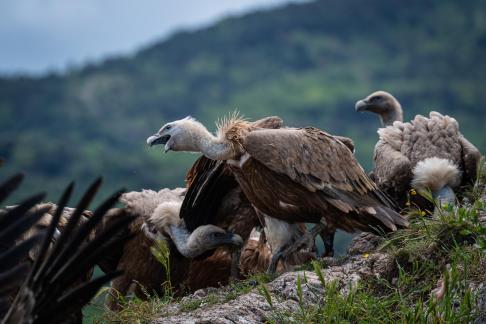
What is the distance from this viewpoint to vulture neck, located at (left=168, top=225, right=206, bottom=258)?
25.2ft

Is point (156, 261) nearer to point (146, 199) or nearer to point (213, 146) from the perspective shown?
point (146, 199)

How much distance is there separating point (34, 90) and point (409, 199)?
295 ft

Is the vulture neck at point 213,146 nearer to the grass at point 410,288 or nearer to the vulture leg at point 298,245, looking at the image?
the vulture leg at point 298,245

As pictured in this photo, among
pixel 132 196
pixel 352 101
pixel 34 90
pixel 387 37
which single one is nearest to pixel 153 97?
pixel 34 90

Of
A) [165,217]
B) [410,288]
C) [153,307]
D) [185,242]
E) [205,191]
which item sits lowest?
[153,307]

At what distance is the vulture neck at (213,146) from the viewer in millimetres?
6930

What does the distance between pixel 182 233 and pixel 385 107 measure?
309cm

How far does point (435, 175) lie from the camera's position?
745 centimetres

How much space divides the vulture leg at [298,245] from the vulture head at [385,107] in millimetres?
3222

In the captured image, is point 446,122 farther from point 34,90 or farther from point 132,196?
point 34,90

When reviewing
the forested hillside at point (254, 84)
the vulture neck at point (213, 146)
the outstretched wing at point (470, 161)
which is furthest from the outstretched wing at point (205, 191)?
the forested hillside at point (254, 84)

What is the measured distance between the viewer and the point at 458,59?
303 feet

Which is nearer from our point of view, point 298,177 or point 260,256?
point 298,177

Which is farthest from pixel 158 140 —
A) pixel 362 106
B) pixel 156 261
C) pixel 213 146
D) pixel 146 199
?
pixel 362 106
